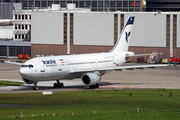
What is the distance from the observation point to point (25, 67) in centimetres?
5300

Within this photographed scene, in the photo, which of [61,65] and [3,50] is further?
[3,50]

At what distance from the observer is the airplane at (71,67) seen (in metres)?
53.6

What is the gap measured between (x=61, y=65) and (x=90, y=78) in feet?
16.2

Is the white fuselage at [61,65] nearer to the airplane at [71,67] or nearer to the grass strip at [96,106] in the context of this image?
the airplane at [71,67]

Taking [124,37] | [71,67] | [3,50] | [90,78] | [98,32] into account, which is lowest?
[90,78]

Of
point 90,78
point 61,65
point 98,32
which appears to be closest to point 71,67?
point 61,65

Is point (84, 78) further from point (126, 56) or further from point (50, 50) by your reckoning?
point (50, 50)

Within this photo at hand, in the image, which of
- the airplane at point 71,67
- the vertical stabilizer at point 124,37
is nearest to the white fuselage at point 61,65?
the airplane at point 71,67

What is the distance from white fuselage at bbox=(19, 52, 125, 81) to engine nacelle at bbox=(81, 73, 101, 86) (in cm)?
263

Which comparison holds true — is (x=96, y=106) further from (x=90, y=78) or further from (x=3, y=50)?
(x=3, y=50)

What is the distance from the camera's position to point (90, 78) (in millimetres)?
56219

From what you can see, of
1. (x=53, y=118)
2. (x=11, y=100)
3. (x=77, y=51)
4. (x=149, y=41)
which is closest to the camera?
(x=53, y=118)

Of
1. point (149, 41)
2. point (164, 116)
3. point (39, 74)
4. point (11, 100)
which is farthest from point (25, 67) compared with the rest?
point (149, 41)

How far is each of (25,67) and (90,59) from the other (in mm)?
13504
